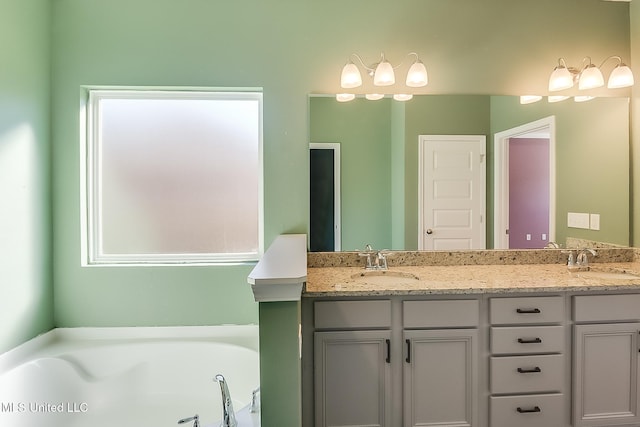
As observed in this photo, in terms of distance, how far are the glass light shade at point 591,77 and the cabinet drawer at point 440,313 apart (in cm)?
166

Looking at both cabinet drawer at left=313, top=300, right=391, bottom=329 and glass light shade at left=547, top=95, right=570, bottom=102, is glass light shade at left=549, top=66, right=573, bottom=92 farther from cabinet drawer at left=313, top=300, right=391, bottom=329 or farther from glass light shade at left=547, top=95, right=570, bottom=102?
cabinet drawer at left=313, top=300, right=391, bottom=329

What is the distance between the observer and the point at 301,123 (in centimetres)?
224

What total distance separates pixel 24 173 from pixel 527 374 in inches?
112

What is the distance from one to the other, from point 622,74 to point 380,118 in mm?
1532

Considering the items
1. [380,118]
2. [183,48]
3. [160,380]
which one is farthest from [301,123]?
[160,380]

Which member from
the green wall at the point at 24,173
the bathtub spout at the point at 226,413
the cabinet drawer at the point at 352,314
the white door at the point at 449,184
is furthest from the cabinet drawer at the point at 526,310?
the green wall at the point at 24,173

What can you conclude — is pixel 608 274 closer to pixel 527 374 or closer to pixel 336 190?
pixel 527 374

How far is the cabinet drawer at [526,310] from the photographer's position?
169 centimetres

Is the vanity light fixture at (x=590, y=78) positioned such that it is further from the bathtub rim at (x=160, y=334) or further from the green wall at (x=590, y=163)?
the bathtub rim at (x=160, y=334)

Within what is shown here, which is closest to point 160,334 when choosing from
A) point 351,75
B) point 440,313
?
point 440,313

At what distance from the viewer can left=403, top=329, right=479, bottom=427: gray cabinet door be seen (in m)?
1.67

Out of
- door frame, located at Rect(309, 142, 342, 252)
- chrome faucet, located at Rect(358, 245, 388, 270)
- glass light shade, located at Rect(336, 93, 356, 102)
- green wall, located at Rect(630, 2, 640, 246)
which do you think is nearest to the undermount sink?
green wall, located at Rect(630, 2, 640, 246)

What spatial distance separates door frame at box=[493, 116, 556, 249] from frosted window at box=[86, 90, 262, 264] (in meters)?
1.54

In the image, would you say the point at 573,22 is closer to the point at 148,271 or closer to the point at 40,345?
the point at 148,271
